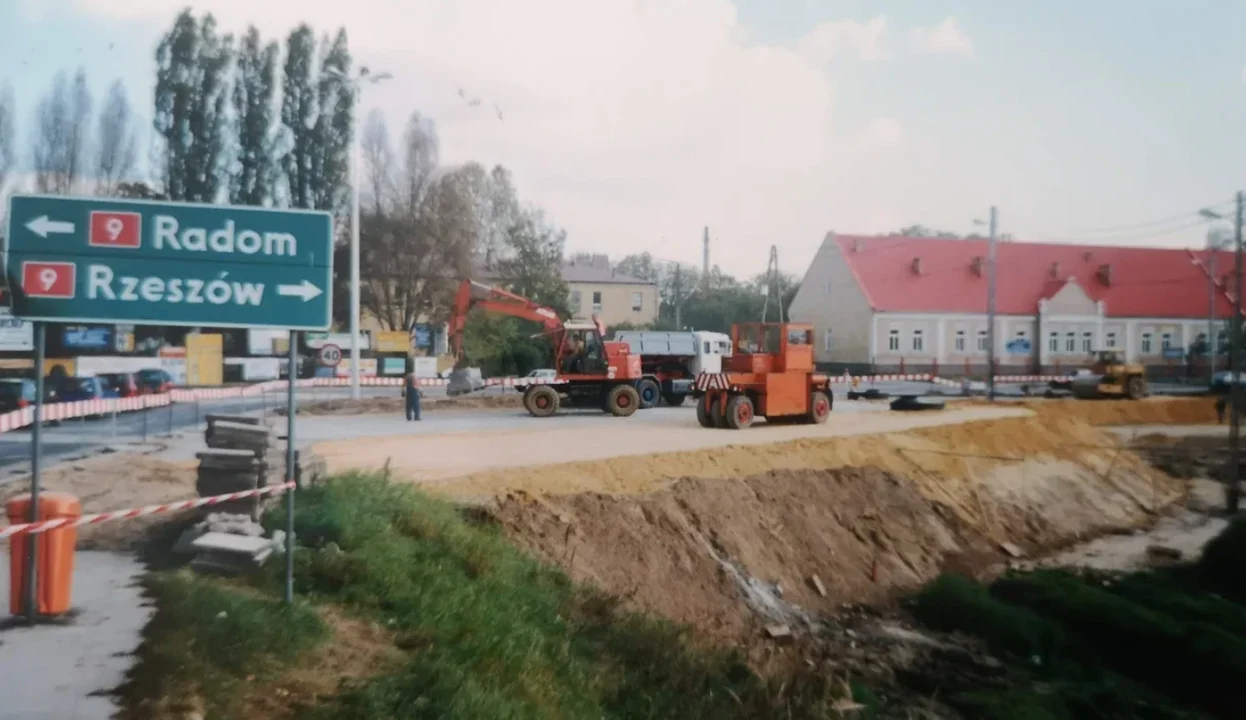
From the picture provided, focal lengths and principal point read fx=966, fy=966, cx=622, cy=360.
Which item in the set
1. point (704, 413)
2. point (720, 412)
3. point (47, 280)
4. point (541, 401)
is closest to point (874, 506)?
point (720, 412)

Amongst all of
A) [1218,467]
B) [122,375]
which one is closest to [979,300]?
[1218,467]

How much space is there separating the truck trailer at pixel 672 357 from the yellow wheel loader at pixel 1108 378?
3.02m

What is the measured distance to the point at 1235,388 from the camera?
7.80 meters

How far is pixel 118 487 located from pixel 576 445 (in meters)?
3.62

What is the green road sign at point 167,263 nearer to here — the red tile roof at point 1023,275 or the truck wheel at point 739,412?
the red tile roof at point 1023,275

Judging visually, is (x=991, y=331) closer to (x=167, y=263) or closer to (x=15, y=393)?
(x=167, y=263)

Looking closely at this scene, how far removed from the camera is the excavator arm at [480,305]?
619 cm

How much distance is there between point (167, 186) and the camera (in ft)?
15.9

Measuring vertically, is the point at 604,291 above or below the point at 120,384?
above

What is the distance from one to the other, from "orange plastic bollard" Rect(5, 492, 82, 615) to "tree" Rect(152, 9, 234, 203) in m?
1.69

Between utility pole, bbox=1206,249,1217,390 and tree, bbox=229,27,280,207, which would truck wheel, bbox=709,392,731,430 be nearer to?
utility pole, bbox=1206,249,1217,390

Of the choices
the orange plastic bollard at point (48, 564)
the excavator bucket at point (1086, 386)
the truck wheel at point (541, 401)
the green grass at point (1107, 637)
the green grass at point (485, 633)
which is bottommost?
the green grass at point (1107, 637)

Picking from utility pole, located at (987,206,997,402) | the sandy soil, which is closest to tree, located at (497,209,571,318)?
the sandy soil

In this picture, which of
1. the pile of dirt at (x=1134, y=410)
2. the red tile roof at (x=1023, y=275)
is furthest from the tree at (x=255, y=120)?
the pile of dirt at (x=1134, y=410)
